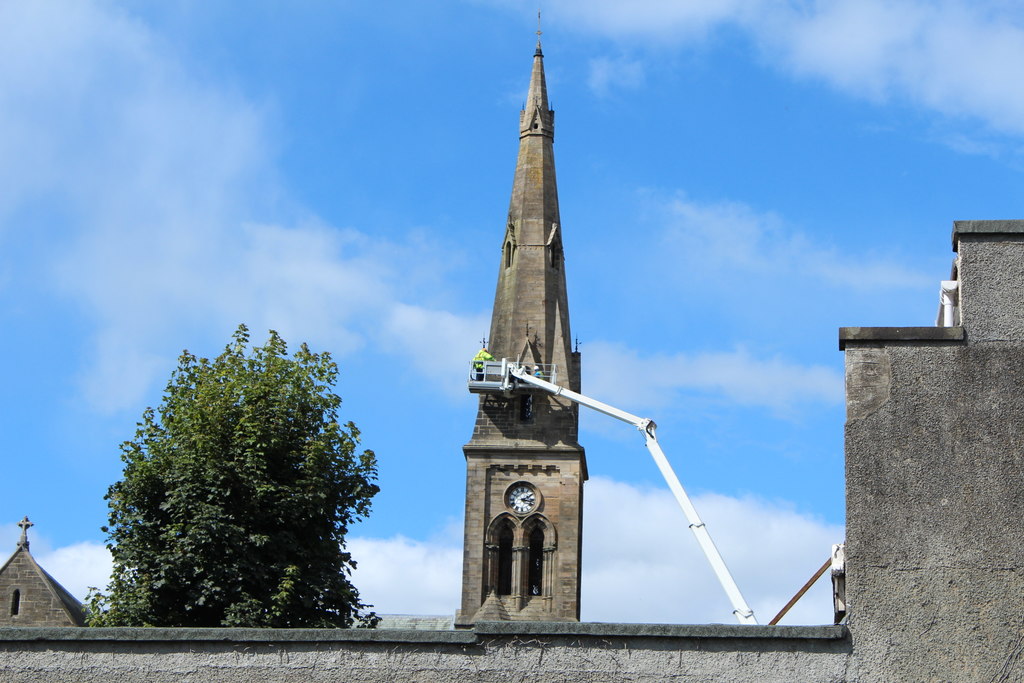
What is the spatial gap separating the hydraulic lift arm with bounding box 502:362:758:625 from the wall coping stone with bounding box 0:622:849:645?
40078 millimetres

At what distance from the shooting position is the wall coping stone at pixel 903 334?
33.7 feet

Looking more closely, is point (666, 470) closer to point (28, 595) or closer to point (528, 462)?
point (528, 462)

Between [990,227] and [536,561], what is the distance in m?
67.0

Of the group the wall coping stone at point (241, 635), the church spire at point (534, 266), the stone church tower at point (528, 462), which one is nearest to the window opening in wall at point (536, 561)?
the stone church tower at point (528, 462)

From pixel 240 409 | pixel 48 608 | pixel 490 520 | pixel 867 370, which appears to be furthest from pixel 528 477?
pixel 867 370

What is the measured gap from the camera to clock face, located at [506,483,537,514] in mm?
76625

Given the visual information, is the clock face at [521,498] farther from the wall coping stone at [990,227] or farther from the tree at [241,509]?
the wall coping stone at [990,227]

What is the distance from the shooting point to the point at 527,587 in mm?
75312

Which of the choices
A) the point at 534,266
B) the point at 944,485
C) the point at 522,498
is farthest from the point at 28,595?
the point at 944,485

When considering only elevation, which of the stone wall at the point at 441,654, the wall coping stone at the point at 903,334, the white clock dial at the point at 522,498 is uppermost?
the white clock dial at the point at 522,498

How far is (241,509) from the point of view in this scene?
34719 mm

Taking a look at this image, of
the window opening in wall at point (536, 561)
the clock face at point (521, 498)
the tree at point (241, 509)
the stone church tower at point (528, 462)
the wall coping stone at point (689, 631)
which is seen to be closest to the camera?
the wall coping stone at point (689, 631)

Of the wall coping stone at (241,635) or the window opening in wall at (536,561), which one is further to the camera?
the window opening in wall at (536,561)

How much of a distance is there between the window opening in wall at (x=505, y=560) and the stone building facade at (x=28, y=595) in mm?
23045
